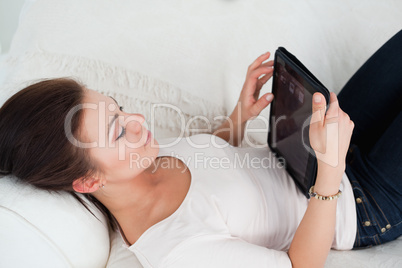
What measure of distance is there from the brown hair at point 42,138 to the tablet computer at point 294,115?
464 mm

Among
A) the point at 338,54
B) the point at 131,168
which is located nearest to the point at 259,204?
the point at 131,168

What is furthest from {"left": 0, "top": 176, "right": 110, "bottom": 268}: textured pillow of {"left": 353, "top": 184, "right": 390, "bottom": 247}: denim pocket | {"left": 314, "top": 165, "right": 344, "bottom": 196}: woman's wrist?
{"left": 353, "top": 184, "right": 390, "bottom": 247}: denim pocket

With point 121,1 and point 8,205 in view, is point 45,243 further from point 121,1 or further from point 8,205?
point 121,1

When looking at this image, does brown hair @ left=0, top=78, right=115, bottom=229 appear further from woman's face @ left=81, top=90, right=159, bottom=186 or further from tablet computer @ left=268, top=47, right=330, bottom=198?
tablet computer @ left=268, top=47, right=330, bottom=198

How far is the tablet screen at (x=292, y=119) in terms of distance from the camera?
0.85 meters

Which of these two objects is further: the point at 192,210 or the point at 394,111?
the point at 394,111

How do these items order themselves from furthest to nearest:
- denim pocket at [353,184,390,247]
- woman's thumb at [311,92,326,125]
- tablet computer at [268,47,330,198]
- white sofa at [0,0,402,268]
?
white sofa at [0,0,402,268], denim pocket at [353,184,390,247], tablet computer at [268,47,330,198], woman's thumb at [311,92,326,125]

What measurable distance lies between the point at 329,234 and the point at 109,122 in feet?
1.73

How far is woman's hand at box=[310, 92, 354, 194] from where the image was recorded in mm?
741

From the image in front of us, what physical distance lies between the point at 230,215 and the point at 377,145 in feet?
1.44

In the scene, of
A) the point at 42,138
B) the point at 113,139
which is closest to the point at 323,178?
the point at 113,139

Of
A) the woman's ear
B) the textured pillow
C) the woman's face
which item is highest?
the woman's face

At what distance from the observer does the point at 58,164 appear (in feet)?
2.64

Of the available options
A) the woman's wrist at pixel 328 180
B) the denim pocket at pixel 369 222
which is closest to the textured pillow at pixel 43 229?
the woman's wrist at pixel 328 180
